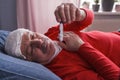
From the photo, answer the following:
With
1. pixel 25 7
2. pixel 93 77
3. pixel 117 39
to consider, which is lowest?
pixel 93 77

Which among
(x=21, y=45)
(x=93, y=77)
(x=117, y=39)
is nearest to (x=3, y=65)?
(x=21, y=45)

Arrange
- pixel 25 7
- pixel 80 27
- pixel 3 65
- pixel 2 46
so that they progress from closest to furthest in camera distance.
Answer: pixel 3 65 < pixel 2 46 < pixel 80 27 < pixel 25 7

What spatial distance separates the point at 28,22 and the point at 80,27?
0.83 meters

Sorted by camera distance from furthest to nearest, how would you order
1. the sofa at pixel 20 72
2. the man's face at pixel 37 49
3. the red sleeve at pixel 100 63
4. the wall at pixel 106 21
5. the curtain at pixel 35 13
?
the wall at pixel 106 21
the curtain at pixel 35 13
the man's face at pixel 37 49
the red sleeve at pixel 100 63
the sofa at pixel 20 72

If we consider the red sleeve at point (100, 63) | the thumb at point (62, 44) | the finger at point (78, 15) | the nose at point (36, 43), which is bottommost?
the red sleeve at point (100, 63)

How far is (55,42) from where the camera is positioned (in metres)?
1.38

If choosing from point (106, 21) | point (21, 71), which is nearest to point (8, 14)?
point (106, 21)

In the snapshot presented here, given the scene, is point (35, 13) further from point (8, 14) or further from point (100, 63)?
point (100, 63)

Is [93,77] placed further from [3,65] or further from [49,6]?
[49,6]

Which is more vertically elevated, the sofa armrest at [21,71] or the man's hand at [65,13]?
the man's hand at [65,13]

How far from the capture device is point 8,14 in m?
2.30

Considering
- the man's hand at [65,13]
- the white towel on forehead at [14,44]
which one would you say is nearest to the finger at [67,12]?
the man's hand at [65,13]

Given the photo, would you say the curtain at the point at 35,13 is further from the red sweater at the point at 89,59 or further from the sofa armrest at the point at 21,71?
the sofa armrest at the point at 21,71

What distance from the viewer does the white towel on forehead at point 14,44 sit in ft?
Result: 4.11
